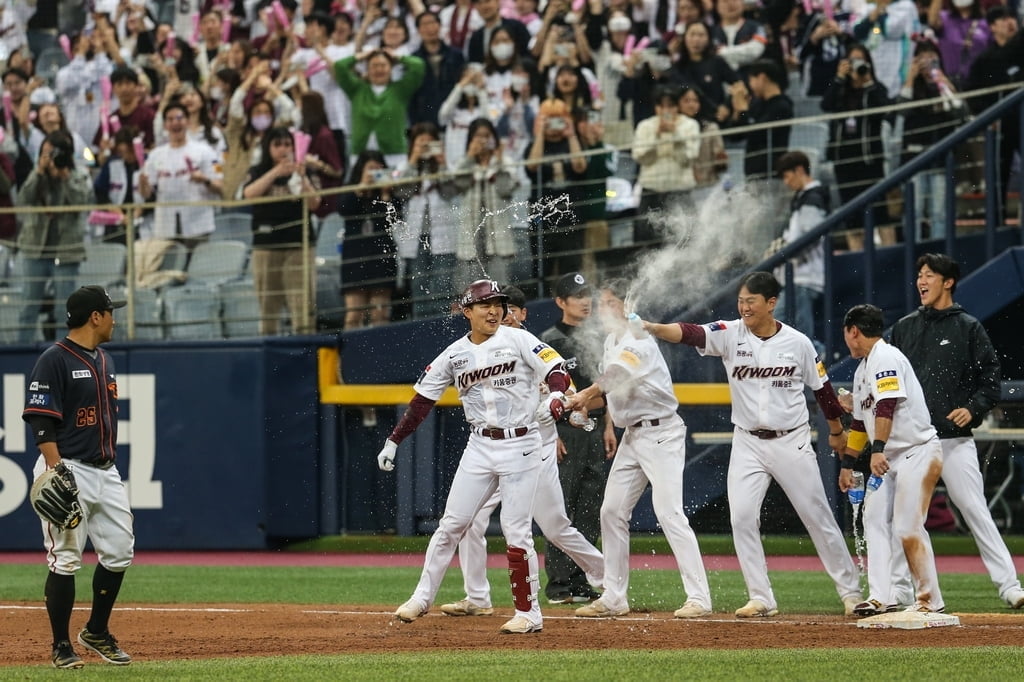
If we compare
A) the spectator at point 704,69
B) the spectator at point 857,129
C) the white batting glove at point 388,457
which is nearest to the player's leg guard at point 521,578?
the white batting glove at point 388,457

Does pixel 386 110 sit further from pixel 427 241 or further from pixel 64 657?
pixel 64 657

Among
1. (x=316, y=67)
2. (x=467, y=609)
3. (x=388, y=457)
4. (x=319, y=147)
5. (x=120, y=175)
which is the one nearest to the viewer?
(x=388, y=457)

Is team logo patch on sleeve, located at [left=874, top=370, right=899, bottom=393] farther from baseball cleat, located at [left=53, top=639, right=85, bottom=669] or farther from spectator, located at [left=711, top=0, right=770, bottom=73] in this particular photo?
spectator, located at [left=711, top=0, right=770, bottom=73]

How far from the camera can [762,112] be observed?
1362 centimetres

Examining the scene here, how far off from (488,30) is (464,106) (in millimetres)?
1026

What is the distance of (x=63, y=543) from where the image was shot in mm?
7164

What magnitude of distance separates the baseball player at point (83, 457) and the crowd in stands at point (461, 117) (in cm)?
564

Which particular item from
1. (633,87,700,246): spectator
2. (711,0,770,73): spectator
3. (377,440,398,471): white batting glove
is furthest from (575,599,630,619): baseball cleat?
(711,0,770,73): spectator

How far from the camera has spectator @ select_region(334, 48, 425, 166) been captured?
15.2m

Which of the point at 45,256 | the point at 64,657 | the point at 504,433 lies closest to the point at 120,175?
the point at 45,256

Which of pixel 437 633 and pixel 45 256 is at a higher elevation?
pixel 45 256

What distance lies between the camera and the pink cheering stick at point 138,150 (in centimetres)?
1634

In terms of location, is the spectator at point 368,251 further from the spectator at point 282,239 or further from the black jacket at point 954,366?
the black jacket at point 954,366

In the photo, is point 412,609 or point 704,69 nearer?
point 412,609
